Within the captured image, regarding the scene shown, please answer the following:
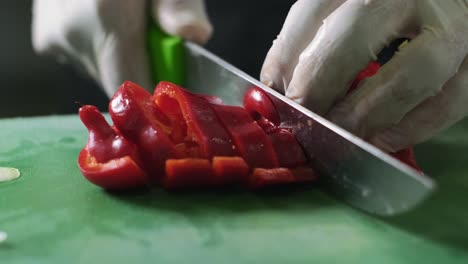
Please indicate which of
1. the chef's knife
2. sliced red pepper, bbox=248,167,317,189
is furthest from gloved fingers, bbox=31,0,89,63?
sliced red pepper, bbox=248,167,317,189

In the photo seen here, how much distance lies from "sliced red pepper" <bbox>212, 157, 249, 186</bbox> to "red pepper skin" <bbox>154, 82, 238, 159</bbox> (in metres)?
0.05

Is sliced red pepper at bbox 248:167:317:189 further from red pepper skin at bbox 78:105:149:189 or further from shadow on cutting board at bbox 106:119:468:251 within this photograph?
red pepper skin at bbox 78:105:149:189

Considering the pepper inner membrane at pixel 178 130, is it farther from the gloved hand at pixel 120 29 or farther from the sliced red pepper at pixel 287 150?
the gloved hand at pixel 120 29

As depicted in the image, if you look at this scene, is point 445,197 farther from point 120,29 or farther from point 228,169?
point 120,29

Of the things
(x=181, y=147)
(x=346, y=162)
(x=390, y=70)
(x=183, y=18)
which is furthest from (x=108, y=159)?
(x=183, y=18)

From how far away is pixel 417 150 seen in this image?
2.22m

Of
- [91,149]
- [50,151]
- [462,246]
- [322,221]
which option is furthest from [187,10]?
[462,246]

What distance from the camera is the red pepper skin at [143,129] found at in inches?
67.0

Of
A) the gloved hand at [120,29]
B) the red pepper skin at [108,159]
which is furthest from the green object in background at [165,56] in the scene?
the red pepper skin at [108,159]

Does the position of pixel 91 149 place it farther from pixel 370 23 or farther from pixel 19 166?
pixel 370 23

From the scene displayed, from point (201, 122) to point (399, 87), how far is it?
0.60 m

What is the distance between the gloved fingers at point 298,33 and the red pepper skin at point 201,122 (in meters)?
0.33

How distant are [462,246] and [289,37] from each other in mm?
889

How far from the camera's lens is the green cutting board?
4.71 ft
